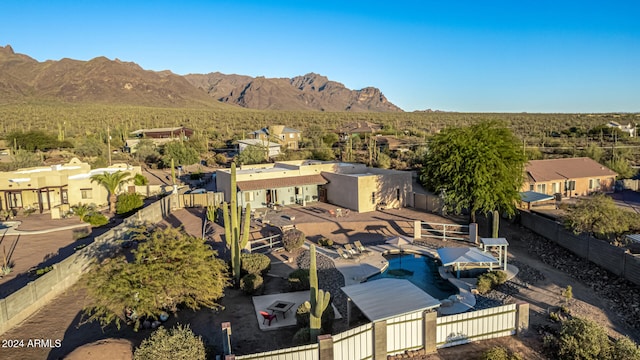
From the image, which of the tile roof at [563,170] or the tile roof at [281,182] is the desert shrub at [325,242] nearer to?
the tile roof at [281,182]

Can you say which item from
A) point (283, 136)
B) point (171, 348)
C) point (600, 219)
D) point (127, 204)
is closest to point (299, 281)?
point (171, 348)

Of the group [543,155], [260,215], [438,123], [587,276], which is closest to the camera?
[587,276]

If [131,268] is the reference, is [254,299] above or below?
below

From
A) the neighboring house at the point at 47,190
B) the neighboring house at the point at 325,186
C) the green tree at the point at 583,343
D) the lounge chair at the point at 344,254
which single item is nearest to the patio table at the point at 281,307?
the lounge chair at the point at 344,254

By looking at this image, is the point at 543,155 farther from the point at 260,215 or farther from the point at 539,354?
the point at 539,354

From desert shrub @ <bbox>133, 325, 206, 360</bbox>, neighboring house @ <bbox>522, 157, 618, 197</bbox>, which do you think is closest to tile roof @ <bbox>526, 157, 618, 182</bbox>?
neighboring house @ <bbox>522, 157, 618, 197</bbox>

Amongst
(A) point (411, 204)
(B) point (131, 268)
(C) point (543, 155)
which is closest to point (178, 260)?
(B) point (131, 268)

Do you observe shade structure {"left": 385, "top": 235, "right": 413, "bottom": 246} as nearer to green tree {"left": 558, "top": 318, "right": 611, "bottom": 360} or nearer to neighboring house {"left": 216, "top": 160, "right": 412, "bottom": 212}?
neighboring house {"left": 216, "top": 160, "right": 412, "bottom": 212}
